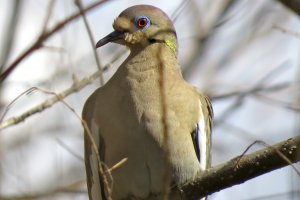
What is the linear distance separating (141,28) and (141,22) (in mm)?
46

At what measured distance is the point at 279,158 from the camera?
3.99 metres

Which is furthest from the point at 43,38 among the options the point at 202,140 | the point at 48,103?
the point at 202,140

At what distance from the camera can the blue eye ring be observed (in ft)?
18.2

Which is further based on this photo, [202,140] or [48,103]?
[202,140]

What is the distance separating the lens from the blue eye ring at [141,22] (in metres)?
5.55

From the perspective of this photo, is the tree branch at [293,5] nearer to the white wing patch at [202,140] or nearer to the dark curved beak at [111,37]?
the white wing patch at [202,140]

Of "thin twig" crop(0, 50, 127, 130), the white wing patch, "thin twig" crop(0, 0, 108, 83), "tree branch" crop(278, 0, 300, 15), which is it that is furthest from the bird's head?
"tree branch" crop(278, 0, 300, 15)

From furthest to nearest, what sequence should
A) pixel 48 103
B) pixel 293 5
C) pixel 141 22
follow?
pixel 141 22 → pixel 48 103 → pixel 293 5

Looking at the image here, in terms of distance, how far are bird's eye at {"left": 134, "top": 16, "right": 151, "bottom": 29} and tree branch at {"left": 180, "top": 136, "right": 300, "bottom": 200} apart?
145 centimetres

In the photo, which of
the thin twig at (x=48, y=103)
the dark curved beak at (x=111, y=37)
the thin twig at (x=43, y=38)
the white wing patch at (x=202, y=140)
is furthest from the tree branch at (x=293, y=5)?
the dark curved beak at (x=111, y=37)

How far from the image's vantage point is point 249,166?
4.13 m

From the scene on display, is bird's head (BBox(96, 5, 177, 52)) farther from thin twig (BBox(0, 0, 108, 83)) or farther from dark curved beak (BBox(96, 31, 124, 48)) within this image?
thin twig (BBox(0, 0, 108, 83))

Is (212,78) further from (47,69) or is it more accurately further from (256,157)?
(256,157)

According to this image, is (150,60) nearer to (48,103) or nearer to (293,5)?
(48,103)
